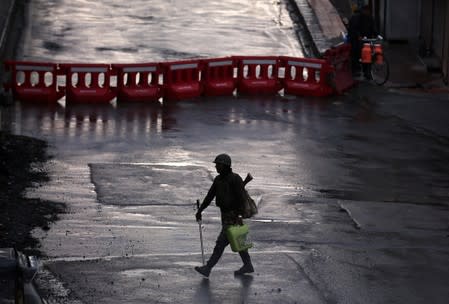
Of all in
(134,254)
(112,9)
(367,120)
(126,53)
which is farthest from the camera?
(112,9)

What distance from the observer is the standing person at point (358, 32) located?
105 ft

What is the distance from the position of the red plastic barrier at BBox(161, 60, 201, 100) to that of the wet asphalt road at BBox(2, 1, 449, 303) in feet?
1.43

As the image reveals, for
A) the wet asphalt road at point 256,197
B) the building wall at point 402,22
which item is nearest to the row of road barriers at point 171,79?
the wet asphalt road at point 256,197

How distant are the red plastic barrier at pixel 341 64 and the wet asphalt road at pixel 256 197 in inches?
14.3

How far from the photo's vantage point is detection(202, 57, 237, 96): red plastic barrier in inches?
1160

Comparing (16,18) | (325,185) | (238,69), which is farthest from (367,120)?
(16,18)

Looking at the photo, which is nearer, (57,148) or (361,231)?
(361,231)

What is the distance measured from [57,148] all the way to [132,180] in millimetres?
2996

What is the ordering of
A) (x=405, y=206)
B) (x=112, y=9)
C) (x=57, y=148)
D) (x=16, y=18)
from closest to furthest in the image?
(x=405, y=206), (x=57, y=148), (x=16, y=18), (x=112, y=9)

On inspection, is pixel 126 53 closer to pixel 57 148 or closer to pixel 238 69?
pixel 238 69

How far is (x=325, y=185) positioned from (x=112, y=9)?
67.2 feet

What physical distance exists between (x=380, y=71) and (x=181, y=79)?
6.03 m

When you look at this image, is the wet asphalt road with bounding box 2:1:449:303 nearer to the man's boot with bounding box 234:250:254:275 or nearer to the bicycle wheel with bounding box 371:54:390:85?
the man's boot with bounding box 234:250:254:275

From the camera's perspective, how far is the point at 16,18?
123 feet
